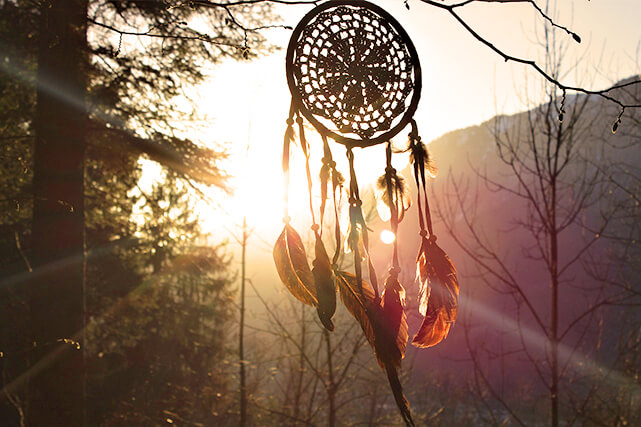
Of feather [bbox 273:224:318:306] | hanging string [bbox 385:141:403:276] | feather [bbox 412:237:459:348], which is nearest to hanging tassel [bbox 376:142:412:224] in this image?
hanging string [bbox 385:141:403:276]

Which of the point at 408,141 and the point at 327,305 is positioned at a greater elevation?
the point at 408,141

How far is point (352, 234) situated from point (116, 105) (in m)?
5.29

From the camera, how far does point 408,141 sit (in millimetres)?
1158

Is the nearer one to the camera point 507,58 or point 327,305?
point 327,305

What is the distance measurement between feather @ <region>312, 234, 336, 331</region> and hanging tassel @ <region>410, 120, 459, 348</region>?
0.77 ft

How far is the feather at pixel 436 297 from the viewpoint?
1.05 m

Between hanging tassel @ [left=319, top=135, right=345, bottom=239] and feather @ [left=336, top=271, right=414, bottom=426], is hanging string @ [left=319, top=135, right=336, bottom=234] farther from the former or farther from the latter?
feather @ [left=336, top=271, right=414, bottom=426]

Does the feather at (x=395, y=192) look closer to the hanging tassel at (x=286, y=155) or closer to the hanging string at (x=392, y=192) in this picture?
the hanging string at (x=392, y=192)

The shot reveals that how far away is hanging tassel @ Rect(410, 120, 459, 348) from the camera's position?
105cm

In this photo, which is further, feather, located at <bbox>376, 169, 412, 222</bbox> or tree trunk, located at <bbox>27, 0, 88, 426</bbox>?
tree trunk, located at <bbox>27, 0, 88, 426</bbox>

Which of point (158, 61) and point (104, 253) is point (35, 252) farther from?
point (104, 253)

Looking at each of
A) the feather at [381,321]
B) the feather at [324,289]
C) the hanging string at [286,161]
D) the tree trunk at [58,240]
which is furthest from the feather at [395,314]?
the tree trunk at [58,240]

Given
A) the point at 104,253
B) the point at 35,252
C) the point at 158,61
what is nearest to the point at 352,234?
the point at 35,252

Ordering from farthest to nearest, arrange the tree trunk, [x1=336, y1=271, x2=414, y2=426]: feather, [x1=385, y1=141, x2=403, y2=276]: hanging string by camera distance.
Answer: the tree trunk → [x1=385, y1=141, x2=403, y2=276]: hanging string → [x1=336, y1=271, x2=414, y2=426]: feather
